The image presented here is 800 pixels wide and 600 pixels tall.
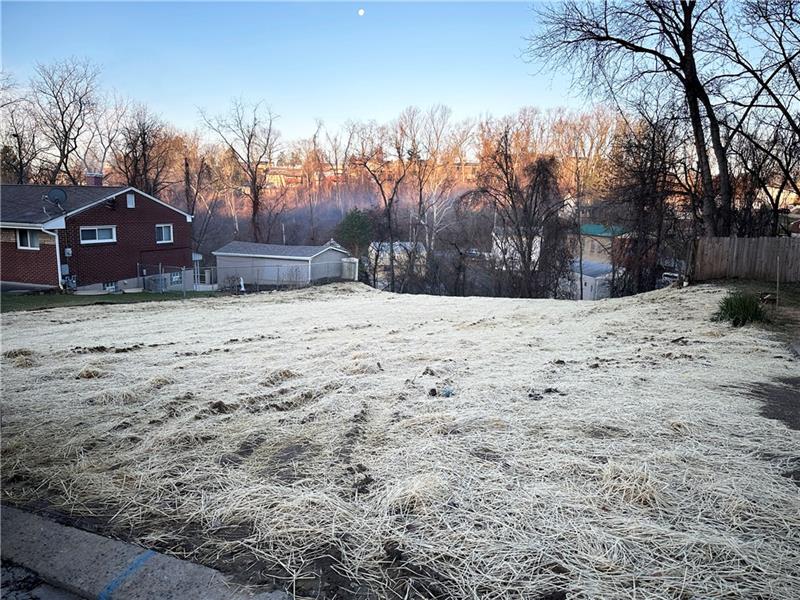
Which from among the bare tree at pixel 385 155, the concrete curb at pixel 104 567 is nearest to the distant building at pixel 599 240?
the bare tree at pixel 385 155

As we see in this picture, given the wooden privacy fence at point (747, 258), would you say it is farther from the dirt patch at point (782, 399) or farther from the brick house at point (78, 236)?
the brick house at point (78, 236)

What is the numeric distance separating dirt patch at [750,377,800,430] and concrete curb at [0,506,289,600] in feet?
12.1

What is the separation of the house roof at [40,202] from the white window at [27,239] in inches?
21.5

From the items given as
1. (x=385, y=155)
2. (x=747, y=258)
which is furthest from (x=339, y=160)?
(x=747, y=258)

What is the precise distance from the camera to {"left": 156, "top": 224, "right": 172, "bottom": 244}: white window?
2473 cm

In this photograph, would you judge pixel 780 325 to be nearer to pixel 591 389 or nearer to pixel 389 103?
pixel 591 389

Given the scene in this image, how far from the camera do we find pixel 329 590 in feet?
6.19

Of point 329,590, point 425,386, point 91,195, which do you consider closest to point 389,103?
point 91,195

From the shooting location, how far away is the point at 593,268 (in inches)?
1444

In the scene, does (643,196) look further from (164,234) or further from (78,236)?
(78,236)

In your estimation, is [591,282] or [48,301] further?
[591,282]

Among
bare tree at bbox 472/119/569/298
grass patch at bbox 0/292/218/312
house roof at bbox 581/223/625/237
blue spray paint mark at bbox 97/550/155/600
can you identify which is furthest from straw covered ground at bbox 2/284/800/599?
house roof at bbox 581/223/625/237

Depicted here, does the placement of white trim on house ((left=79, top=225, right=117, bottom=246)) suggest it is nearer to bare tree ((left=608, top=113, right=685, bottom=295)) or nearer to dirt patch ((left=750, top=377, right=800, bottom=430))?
bare tree ((left=608, top=113, right=685, bottom=295))

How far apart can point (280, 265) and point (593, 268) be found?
21.8m
